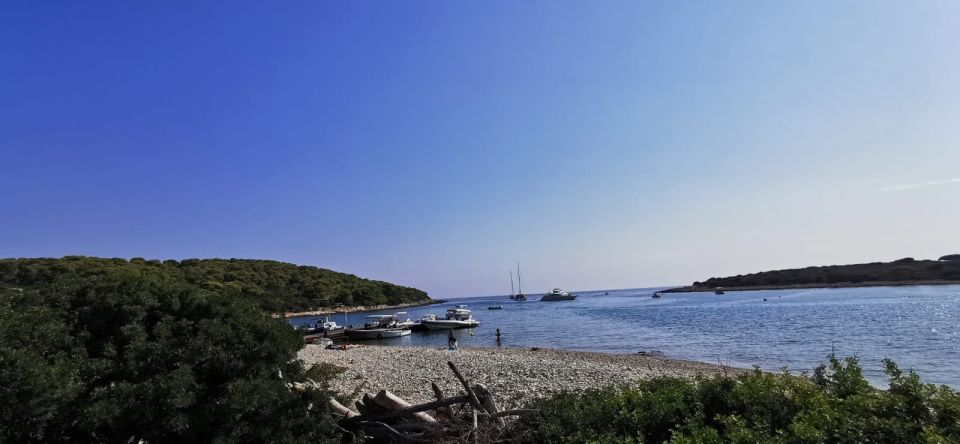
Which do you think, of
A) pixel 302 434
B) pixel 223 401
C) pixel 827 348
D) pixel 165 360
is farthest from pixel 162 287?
pixel 827 348

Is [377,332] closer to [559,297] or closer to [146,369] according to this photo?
[146,369]

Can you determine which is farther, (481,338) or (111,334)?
(481,338)

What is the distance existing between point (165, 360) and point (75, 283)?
2.37 metres

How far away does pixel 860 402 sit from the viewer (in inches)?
170

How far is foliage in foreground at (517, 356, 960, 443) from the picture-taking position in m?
3.74

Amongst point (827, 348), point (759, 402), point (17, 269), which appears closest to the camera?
point (759, 402)

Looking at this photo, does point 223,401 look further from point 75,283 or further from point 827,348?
point 827,348

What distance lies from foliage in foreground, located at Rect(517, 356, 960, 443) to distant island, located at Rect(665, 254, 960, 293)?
5454 inches

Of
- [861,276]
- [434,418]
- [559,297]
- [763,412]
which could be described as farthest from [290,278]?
[861,276]

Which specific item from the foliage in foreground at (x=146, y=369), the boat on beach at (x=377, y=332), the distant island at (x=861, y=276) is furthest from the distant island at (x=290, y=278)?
the distant island at (x=861, y=276)

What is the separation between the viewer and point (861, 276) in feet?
413

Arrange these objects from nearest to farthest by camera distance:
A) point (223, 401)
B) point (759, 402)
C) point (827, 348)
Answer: point (759, 402) → point (223, 401) → point (827, 348)

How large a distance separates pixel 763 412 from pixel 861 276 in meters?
152

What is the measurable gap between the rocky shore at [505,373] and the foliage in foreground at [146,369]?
375cm
